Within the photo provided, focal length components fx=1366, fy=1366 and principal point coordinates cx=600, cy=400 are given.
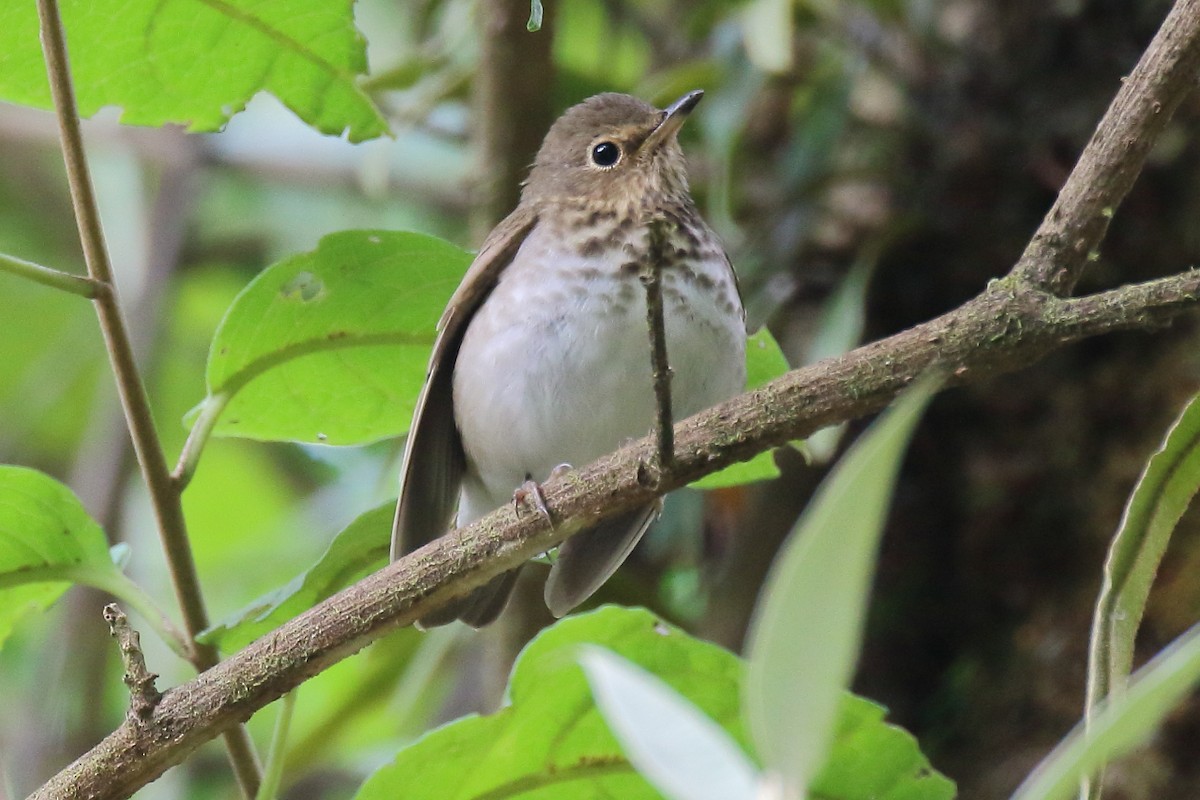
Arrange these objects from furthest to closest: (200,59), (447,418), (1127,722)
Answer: (447,418) → (200,59) → (1127,722)

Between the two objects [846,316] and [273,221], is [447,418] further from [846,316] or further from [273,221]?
[273,221]

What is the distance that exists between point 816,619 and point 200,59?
1.60m

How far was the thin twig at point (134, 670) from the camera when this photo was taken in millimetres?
1434

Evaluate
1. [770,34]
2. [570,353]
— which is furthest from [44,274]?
[770,34]

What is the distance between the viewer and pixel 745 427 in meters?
1.48

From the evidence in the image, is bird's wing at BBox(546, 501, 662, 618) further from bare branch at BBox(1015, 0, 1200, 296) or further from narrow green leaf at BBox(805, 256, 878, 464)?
bare branch at BBox(1015, 0, 1200, 296)

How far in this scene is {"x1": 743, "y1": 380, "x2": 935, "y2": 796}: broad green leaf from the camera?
0.69 m

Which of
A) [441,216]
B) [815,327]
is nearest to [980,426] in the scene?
[815,327]

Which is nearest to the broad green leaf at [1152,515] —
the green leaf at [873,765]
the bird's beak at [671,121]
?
the green leaf at [873,765]

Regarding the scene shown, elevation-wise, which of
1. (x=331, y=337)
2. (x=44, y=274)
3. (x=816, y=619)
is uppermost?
(x=331, y=337)

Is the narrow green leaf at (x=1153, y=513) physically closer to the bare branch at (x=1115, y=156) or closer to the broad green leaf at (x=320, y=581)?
the bare branch at (x=1115, y=156)

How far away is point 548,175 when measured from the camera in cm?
303

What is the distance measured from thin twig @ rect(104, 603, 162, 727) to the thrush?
79 centimetres

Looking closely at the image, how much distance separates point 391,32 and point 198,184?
2.95 ft
